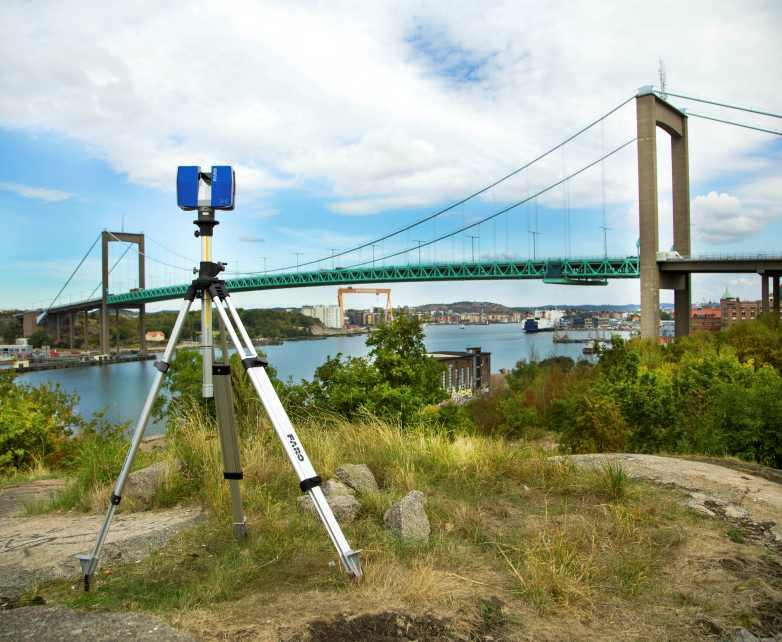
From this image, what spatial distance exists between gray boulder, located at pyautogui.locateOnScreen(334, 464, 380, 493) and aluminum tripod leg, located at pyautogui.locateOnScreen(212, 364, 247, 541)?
0.87 metres

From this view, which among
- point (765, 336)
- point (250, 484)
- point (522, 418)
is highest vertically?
point (765, 336)

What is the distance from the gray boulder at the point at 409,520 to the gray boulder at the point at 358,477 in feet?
1.65

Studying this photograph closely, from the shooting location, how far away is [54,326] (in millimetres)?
51062

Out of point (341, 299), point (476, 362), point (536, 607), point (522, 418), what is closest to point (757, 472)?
point (536, 607)

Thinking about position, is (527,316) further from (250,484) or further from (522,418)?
(250,484)

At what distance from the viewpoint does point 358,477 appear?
3.89m

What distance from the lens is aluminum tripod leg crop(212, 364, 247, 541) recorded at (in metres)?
2.94

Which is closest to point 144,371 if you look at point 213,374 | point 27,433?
point 27,433

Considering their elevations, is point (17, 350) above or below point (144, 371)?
above

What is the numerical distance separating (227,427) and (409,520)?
39.8 inches

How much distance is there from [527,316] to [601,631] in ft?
187

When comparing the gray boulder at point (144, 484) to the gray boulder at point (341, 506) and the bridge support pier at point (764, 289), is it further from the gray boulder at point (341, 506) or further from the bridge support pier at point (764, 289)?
the bridge support pier at point (764, 289)

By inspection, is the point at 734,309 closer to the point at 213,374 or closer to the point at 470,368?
the point at 470,368

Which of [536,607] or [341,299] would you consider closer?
[536,607]
